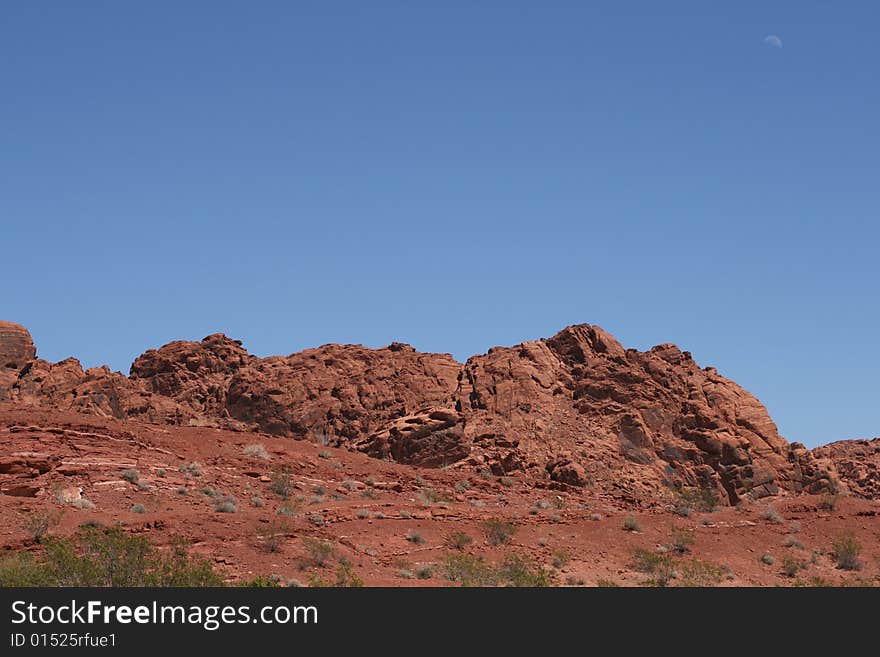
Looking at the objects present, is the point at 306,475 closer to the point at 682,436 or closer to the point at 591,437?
the point at 591,437

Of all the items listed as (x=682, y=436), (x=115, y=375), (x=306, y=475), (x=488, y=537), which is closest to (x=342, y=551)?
(x=488, y=537)

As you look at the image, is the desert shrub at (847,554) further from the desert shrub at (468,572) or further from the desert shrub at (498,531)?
the desert shrub at (468,572)

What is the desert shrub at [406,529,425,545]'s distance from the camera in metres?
31.7

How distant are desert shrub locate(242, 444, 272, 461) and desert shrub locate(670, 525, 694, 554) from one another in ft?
48.1

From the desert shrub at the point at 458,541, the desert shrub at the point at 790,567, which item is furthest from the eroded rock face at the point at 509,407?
the desert shrub at the point at 458,541

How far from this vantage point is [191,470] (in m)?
36.6

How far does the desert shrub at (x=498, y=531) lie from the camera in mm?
32812

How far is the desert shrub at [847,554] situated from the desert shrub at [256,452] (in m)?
19.4

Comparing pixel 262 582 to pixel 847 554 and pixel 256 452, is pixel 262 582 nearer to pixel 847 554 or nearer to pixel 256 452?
pixel 256 452

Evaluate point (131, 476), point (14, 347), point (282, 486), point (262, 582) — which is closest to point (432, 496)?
point (282, 486)

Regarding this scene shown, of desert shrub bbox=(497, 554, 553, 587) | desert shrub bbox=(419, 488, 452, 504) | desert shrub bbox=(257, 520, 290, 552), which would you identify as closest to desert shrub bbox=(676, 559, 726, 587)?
desert shrub bbox=(497, 554, 553, 587)

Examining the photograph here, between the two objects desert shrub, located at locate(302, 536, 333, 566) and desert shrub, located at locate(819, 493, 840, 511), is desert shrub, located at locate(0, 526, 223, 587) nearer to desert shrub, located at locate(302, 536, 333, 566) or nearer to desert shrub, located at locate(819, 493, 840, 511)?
desert shrub, located at locate(302, 536, 333, 566)

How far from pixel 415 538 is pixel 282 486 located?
254 inches
